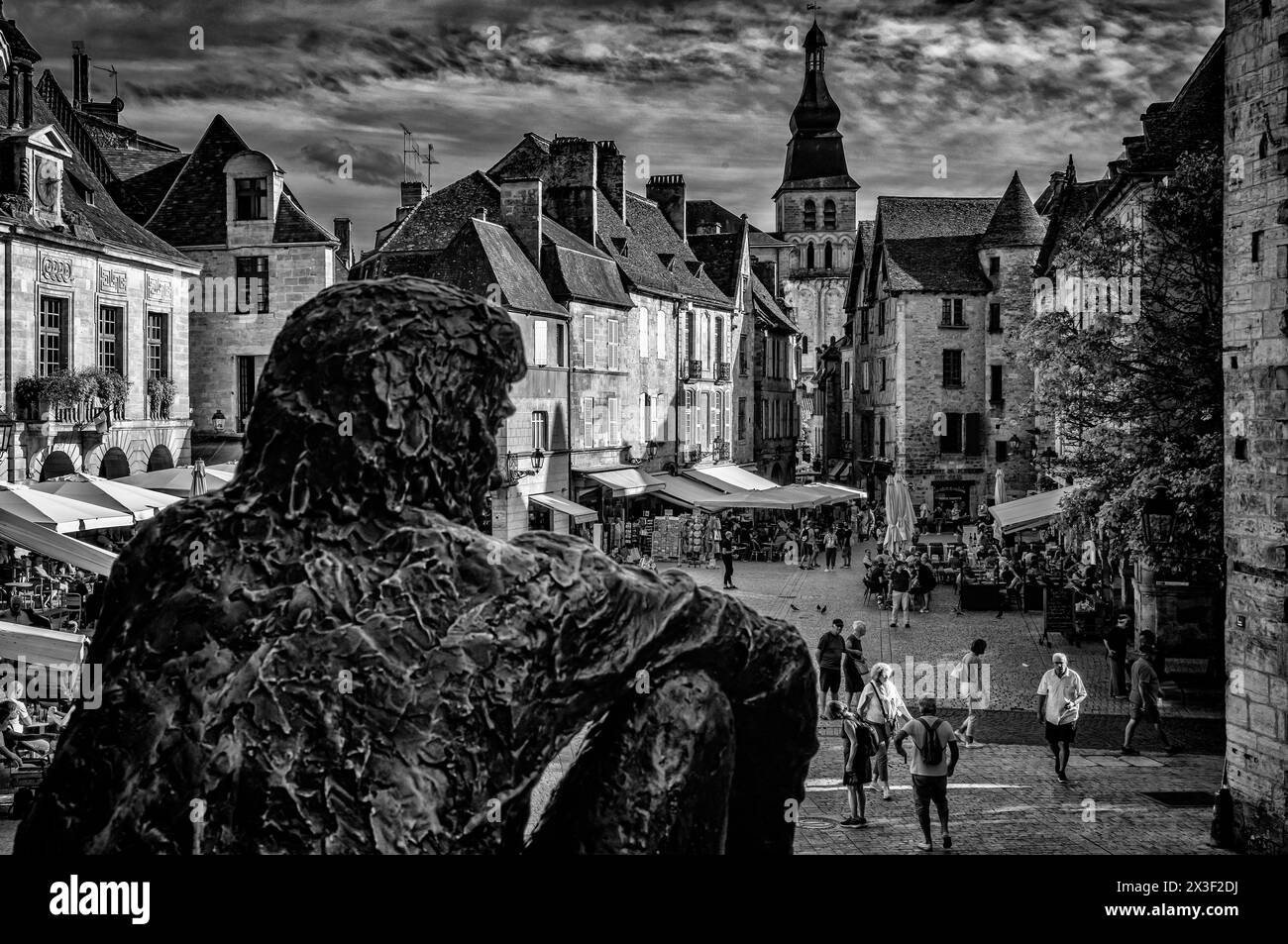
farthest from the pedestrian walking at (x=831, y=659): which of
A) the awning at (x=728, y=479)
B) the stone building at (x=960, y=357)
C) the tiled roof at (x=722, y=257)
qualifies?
the tiled roof at (x=722, y=257)

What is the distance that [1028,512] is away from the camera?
2548cm

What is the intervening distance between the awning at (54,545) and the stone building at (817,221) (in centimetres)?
8894

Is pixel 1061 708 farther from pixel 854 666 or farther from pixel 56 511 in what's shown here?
pixel 56 511

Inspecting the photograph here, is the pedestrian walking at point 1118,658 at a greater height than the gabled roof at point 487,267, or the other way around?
the gabled roof at point 487,267

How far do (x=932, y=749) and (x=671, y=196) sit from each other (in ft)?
160

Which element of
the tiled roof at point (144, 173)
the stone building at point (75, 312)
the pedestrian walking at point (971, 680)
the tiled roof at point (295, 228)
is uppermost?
the tiled roof at point (144, 173)

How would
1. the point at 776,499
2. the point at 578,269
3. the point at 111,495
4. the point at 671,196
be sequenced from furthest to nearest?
the point at 671,196, the point at 578,269, the point at 776,499, the point at 111,495

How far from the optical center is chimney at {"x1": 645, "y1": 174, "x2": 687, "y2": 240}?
56.9 metres

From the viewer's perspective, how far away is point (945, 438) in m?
52.1

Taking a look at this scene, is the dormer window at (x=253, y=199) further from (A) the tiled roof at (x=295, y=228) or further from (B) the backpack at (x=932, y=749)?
(B) the backpack at (x=932, y=749)

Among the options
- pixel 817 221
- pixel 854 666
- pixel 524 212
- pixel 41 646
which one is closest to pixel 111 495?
pixel 41 646

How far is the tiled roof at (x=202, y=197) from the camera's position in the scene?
109 ft
